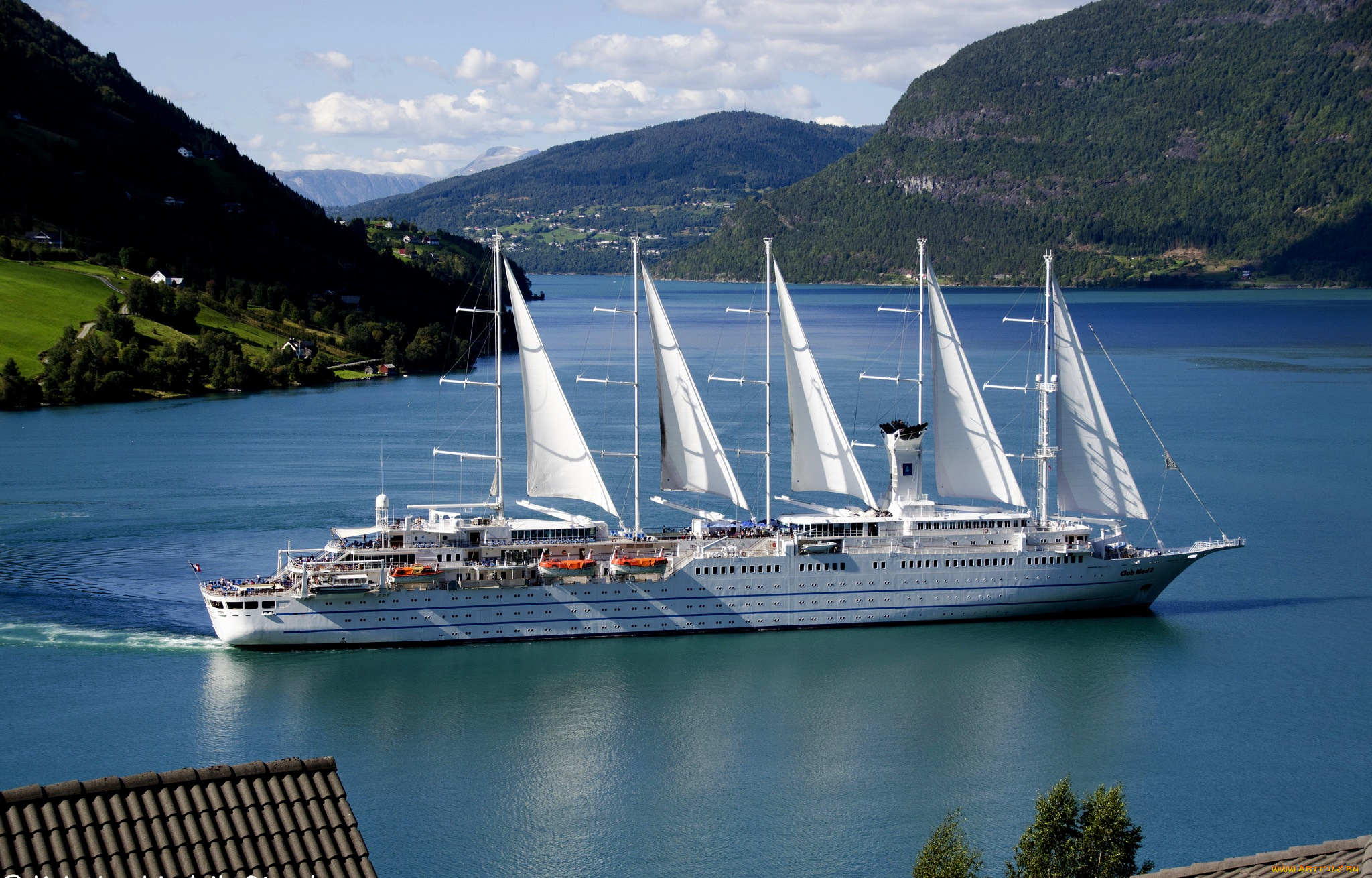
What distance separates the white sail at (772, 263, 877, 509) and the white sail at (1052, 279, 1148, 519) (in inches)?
Result: 288

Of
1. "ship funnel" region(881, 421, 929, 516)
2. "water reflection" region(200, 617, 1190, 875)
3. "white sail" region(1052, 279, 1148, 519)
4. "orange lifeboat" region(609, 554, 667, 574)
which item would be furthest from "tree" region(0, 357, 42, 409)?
"white sail" region(1052, 279, 1148, 519)

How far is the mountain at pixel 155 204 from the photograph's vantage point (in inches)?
4729

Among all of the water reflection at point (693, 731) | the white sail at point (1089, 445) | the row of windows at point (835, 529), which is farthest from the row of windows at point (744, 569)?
the white sail at point (1089, 445)

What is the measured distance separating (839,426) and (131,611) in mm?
22895

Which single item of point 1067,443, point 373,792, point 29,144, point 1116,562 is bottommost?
point 373,792

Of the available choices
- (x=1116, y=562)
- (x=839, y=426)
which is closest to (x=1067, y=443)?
(x=1116, y=562)

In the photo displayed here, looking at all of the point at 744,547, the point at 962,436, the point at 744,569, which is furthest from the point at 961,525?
the point at 744,569

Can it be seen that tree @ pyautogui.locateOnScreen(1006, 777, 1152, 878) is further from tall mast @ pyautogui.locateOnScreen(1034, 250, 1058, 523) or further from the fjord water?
tall mast @ pyautogui.locateOnScreen(1034, 250, 1058, 523)

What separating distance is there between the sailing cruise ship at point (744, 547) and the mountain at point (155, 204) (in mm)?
64768

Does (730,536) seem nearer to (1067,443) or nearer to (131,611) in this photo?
(1067,443)

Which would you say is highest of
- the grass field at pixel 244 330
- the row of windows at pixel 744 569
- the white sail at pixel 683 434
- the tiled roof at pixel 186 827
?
the grass field at pixel 244 330

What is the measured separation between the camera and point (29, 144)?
436 ft

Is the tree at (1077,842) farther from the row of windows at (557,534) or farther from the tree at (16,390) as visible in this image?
the tree at (16,390)

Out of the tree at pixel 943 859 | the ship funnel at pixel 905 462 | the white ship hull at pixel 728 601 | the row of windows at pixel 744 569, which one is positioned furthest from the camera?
A: the ship funnel at pixel 905 462
